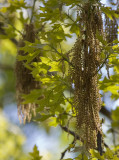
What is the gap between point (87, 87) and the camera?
4.25 ft

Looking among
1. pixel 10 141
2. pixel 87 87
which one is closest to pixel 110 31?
pixel 87 87

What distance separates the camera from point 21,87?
6.45 ft

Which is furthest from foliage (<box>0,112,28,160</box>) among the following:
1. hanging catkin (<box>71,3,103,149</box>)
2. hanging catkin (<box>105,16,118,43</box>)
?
hanging catkin (<box>71,3,103,149</box>)

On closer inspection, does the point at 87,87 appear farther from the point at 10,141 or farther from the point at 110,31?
the point at 10,141

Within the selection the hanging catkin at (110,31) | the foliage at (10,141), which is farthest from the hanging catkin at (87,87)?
the foliage at (10,141)

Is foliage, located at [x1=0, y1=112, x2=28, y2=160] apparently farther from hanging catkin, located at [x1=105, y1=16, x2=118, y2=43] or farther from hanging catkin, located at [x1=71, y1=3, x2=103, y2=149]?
hanging catkin, located at [x1=71, y1=3, x2=103, y2=149]

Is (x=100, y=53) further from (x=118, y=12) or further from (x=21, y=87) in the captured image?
(x=21, y=87)

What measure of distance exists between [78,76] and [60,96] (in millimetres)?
198

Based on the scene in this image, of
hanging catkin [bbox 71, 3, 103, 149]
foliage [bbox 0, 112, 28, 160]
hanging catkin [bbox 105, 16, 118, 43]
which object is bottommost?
hanging catkin [bbox 71, 3, 103, 149]

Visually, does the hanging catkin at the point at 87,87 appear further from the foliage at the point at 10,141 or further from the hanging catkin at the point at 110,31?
the foliage at the point at 10,141

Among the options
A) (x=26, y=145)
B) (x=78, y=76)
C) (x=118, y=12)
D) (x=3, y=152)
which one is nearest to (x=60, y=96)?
(x=78, y=76)

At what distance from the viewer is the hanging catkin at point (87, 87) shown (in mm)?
1260

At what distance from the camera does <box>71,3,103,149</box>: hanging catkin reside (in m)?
1.26

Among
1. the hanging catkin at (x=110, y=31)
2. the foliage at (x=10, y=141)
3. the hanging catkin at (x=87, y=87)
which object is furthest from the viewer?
the foliage at (x=10, y=141)
